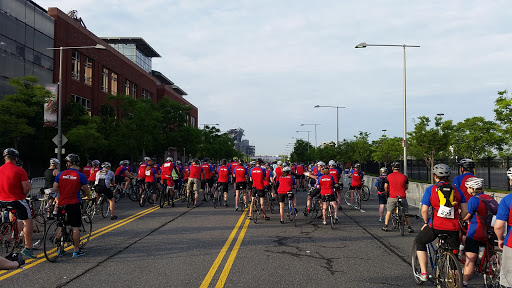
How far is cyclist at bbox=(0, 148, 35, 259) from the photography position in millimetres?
7301

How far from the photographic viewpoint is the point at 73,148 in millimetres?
32156

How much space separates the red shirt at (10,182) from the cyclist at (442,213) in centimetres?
652

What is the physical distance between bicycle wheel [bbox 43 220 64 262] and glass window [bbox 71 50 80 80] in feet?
108

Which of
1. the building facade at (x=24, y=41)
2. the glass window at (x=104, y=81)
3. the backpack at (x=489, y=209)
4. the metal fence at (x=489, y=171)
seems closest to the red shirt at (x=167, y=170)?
the backpack at (x=489, y=209)

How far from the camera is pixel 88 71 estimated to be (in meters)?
41.5

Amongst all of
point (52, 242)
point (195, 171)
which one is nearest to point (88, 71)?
point (195, 171)

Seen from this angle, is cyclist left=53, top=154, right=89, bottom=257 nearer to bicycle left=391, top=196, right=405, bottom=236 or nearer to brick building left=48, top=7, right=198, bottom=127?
bicycle left=391, top=196, right=405, bottom=236

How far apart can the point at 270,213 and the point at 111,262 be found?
338 inches

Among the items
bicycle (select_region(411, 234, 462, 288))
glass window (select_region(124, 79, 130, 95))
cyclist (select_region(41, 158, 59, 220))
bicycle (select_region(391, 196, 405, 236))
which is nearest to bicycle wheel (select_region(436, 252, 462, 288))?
bicycle (select_region(411, 234, 462, 288))

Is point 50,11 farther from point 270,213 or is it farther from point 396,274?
point 396,274

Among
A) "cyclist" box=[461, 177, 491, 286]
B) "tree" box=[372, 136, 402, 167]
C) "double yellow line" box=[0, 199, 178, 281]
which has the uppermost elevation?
"tree" box=[372, 136, 402, 167]

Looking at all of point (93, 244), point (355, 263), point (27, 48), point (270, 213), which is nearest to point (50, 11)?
point (27, 48)

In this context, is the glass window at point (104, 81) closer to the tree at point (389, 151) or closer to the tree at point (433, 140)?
the tree at point (433, 140)

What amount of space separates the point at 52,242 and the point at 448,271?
21.8 ft
